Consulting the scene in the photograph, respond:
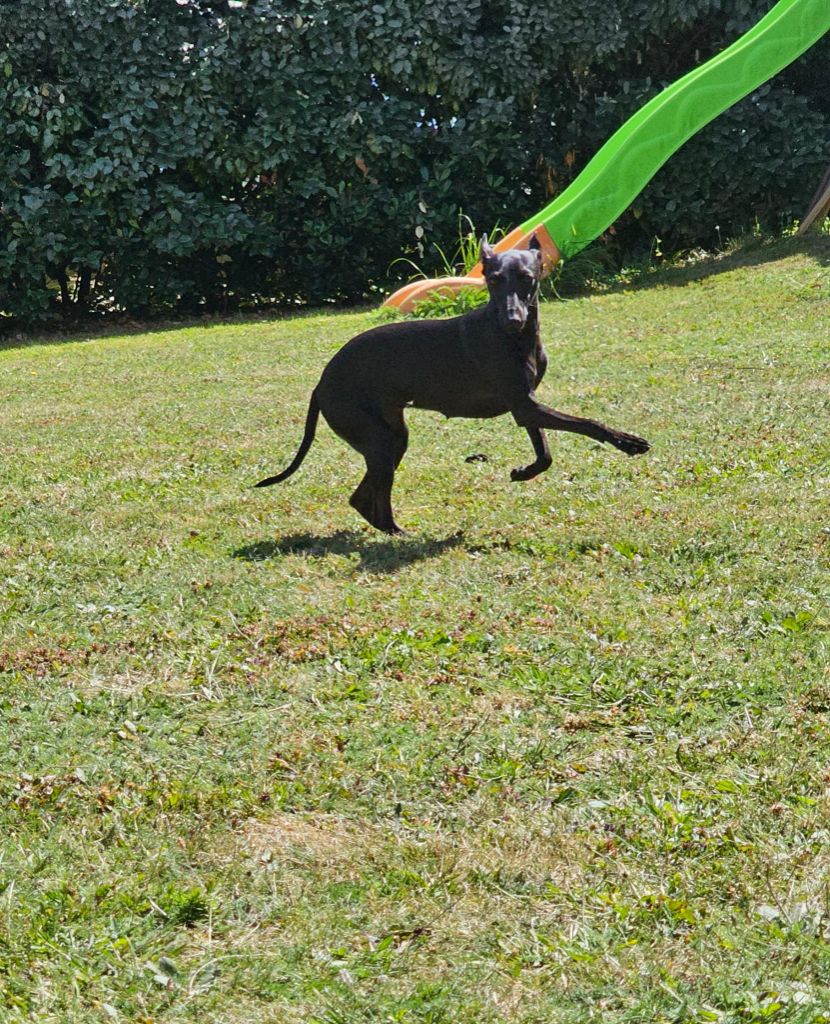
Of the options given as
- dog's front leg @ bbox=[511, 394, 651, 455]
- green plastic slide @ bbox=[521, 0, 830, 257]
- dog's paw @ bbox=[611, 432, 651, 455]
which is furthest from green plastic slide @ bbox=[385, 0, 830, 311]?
dog's paw @ bbox=[611, 432, 651, 455]

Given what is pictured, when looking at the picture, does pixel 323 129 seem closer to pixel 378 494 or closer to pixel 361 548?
pixel 378 494

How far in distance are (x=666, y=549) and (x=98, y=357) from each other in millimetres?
9350

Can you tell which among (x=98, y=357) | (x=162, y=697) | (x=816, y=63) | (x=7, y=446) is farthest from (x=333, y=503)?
(x=816, y=63)

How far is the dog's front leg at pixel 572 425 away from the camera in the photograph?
5676 millimetres

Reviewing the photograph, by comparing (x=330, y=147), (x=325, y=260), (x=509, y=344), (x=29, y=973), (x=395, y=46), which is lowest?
(x=29, y=973)

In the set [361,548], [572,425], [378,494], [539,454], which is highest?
[572,425]

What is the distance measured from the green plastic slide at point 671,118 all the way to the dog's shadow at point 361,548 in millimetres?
9030

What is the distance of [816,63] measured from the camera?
16609 mm

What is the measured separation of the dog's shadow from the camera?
586 cm

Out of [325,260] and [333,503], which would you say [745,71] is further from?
[333,503]

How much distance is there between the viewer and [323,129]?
52.4 feet

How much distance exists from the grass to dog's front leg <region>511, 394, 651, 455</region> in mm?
441

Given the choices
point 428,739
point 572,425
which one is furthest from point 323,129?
point 428,739

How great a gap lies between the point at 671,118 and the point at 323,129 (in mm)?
4365
